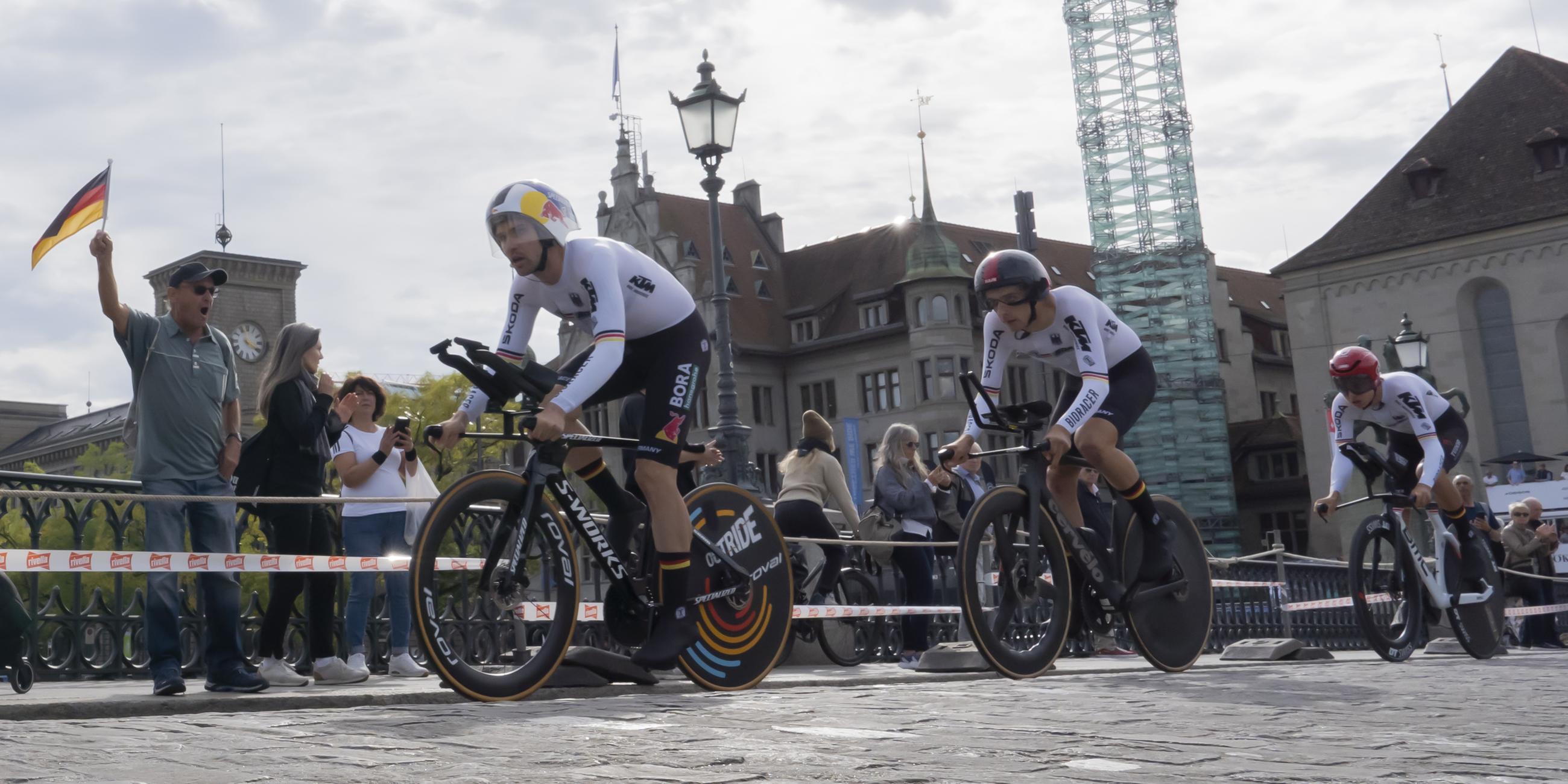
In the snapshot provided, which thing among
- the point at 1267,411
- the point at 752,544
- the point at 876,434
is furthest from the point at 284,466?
the point at 1267,411

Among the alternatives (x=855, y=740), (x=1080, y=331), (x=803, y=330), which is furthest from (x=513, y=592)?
(x=803, y=330)

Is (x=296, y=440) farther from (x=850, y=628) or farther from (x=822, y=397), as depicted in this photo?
(x=822, y=397)

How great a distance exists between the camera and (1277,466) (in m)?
78.1

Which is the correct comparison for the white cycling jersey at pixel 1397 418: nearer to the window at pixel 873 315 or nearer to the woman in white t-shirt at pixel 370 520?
the woman in white t-shirt at pixel 370 520

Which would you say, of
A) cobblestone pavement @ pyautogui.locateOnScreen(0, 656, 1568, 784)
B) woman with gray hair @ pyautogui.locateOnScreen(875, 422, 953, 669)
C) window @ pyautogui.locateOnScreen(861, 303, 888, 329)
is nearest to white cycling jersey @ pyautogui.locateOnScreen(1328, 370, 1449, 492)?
woman with gray hair @ pyautogui.locateOnScreen(875, 422, 953, 669)

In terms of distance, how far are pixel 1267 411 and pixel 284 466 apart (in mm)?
86782

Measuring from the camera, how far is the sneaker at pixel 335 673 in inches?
346

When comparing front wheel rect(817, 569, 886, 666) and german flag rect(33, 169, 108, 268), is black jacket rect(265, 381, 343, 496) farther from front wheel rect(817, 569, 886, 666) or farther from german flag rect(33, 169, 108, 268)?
front wheel rect(817, 569, 886, 666)

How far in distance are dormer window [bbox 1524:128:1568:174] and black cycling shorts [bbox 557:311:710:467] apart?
188 feet

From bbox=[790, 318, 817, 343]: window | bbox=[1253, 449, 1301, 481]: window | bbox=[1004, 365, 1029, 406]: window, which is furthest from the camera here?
bbox=[790, 318, 817, 343]: window

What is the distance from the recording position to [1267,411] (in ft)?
297

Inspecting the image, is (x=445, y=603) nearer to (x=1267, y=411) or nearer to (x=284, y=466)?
(x=284, y=466)

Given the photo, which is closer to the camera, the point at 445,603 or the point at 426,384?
the point at 445,603

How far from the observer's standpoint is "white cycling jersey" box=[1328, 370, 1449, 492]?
10258mm
